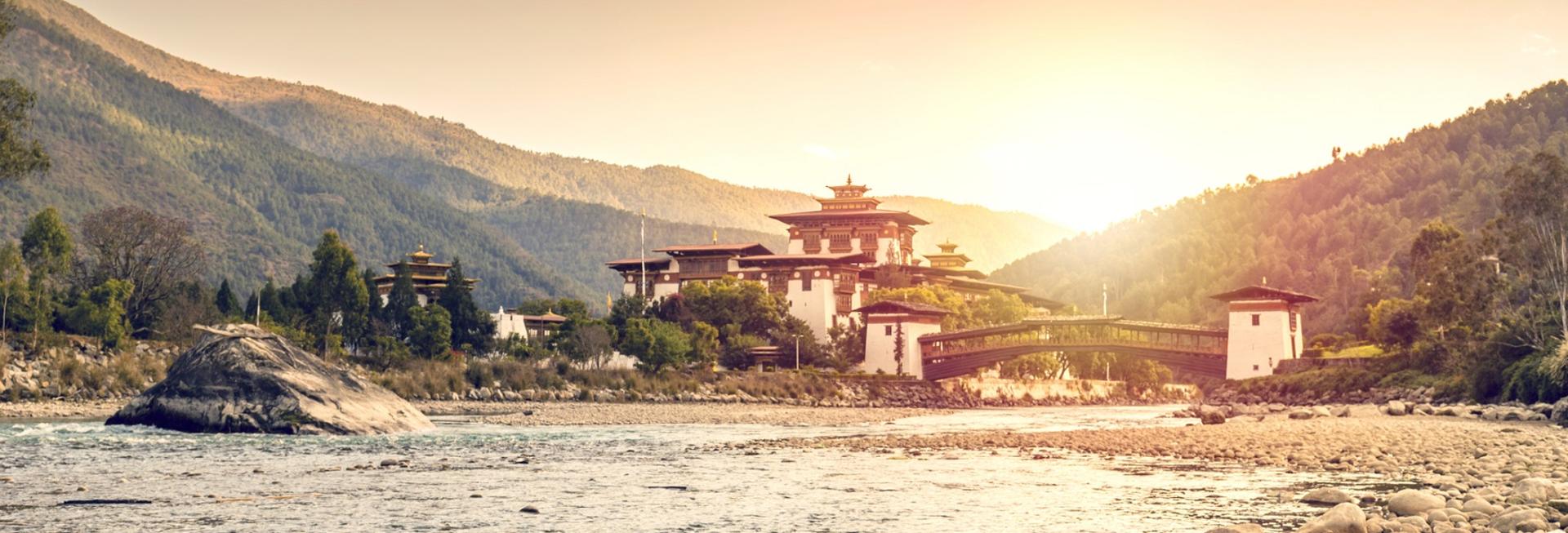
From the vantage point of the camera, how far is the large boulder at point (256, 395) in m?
36.8

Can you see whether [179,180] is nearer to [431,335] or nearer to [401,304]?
[401,304]

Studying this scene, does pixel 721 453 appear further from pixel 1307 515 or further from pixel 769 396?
pixel 769 396

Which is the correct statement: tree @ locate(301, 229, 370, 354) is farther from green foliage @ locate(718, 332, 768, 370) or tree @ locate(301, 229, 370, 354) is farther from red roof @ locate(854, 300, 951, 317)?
red roof @ locate(854, 300, 951, 317)

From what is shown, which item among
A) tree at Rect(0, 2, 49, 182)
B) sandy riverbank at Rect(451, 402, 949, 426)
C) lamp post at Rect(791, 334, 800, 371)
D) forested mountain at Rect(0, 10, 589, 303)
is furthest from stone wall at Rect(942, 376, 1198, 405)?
forested mountain at Rect(0, 10, 589, 303)

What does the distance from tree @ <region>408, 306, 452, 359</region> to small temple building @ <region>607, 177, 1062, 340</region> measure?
20.0 meters

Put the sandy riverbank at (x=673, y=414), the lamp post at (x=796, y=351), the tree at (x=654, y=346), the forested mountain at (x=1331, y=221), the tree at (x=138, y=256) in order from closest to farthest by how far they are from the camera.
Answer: the sandy riverbank at (x=673, y=414)
the tree at (x=138, y=256)
the tree at (x=654, y=346)
the lamp post at (x=796, y=351)
the forested mountain at (x=1331, y=221)

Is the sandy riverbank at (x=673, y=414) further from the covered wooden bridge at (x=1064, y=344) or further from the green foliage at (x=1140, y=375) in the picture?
the green foliage at (x=1140, y=375)

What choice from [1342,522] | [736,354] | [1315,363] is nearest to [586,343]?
[736,354]

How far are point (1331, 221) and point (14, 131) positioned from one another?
123223 mm

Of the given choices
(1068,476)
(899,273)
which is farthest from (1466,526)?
(899,273)

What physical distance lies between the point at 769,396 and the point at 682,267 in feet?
88.0

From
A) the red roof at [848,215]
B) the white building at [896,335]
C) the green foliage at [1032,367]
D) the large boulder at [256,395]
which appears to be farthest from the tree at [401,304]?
the large boulder at [256,395]

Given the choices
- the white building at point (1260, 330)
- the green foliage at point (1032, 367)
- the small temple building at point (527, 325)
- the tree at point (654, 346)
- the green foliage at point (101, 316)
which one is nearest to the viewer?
the green foliage at point (101, 316)

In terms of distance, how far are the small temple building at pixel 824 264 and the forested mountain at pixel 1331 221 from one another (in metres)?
29.8
